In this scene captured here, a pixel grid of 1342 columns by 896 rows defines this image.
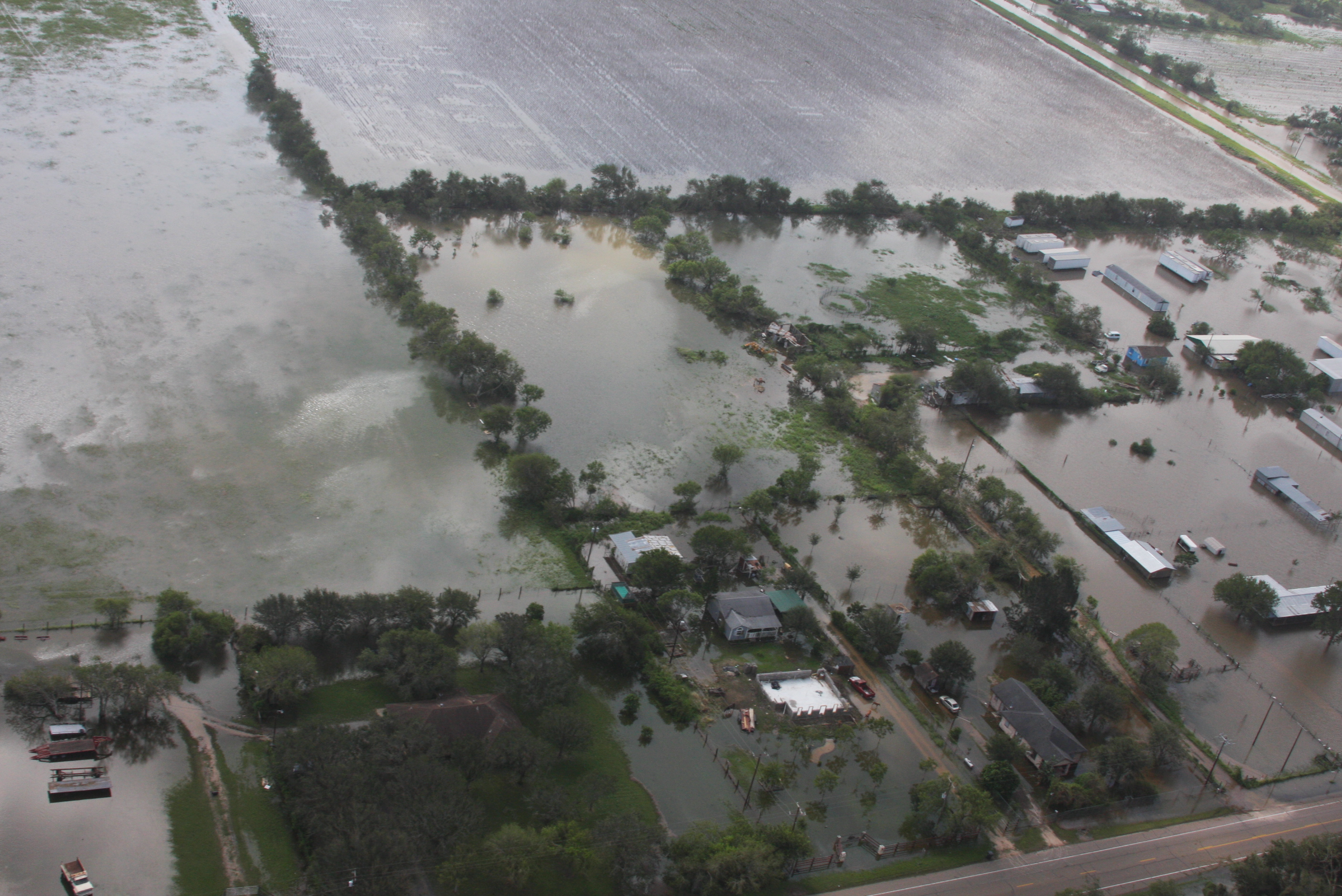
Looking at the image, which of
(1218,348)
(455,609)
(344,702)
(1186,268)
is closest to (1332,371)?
(1218,348)

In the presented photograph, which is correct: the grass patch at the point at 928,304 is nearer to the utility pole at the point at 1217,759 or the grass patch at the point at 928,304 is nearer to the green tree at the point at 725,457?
the green tree at the point at 725,457

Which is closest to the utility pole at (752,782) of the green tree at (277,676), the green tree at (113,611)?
the green tree at (277,676)

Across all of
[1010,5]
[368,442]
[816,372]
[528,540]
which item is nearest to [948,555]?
[816,372]

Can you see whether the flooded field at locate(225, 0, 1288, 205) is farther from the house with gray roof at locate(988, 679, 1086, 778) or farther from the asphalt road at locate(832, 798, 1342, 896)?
the asphalt road at locate(832, 798, 1342, 896)

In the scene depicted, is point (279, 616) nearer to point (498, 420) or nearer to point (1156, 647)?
point (498, 420)

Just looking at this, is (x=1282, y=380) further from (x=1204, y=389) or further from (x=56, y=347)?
(x=56, y=347)

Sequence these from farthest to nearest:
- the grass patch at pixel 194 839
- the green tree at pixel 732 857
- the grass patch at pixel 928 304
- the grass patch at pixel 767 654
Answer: the grass patch at pixel 928 304 → the grass patch at pixel 767 654 → the green tree at pixel 732 857 → the grass patch at pixel 194 839
